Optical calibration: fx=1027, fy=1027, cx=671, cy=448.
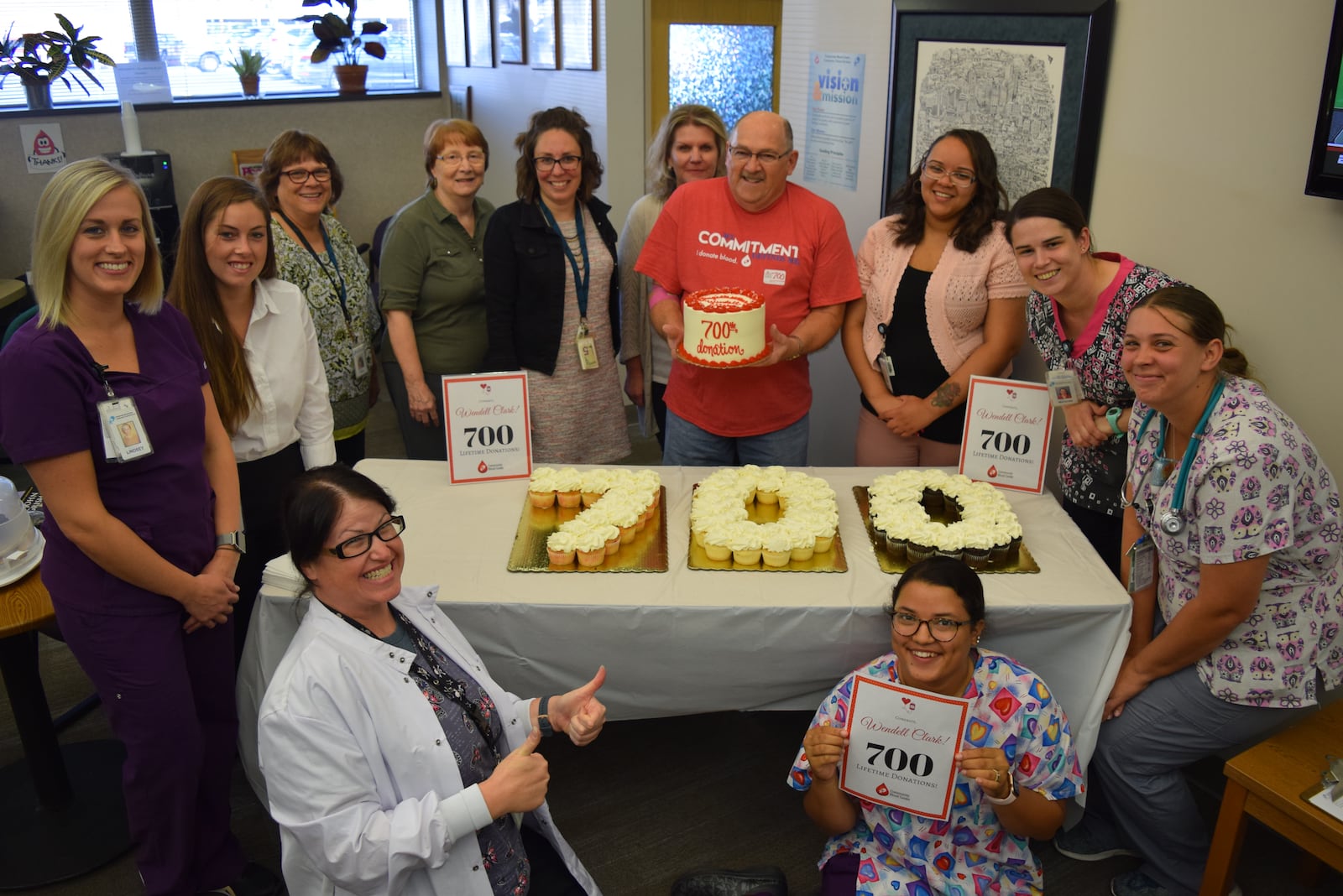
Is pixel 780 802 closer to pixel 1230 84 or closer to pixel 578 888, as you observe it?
pixel 578 888

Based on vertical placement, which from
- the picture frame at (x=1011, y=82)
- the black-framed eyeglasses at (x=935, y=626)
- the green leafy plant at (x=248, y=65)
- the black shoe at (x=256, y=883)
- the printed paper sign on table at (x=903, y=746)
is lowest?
the black shoe at (x=256, y=883)

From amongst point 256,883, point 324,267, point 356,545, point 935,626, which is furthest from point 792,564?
point 324,267

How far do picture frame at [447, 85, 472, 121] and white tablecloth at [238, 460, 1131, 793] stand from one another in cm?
526

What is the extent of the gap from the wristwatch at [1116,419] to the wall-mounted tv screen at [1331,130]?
0.62 metres

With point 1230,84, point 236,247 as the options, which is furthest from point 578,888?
point 1230,84

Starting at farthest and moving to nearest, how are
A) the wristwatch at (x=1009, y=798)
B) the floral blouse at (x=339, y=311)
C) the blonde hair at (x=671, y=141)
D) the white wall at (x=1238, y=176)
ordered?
1. the blonde hair at (x=671, y=141)
2. the floral blouse at (x=339, y=311)
3. the white wall at (x=1238, y=176)
4. the wristwatch at (x=1009, y=798)

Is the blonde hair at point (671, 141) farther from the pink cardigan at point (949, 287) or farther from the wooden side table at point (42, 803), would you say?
the wooden side table at point (42, 803)

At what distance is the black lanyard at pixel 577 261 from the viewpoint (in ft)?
10.5

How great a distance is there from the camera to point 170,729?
2.09 metres

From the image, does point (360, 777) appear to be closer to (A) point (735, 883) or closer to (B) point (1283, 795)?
(A) point (735, 883)

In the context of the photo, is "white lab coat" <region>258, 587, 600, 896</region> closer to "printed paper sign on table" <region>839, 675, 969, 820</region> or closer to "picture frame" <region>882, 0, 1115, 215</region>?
"printed paper sign on table" <region>839, 675, 969, 820</region>

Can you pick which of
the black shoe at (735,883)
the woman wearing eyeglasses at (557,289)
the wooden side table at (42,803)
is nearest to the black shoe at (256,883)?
the wooden side table at (42,803)

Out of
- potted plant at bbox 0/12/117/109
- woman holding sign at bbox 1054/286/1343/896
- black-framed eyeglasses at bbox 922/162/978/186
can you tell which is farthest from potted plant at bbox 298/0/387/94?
woman holding sign at bbox 1054/286/1343/896

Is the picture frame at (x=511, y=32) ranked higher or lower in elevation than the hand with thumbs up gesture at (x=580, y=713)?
higher
